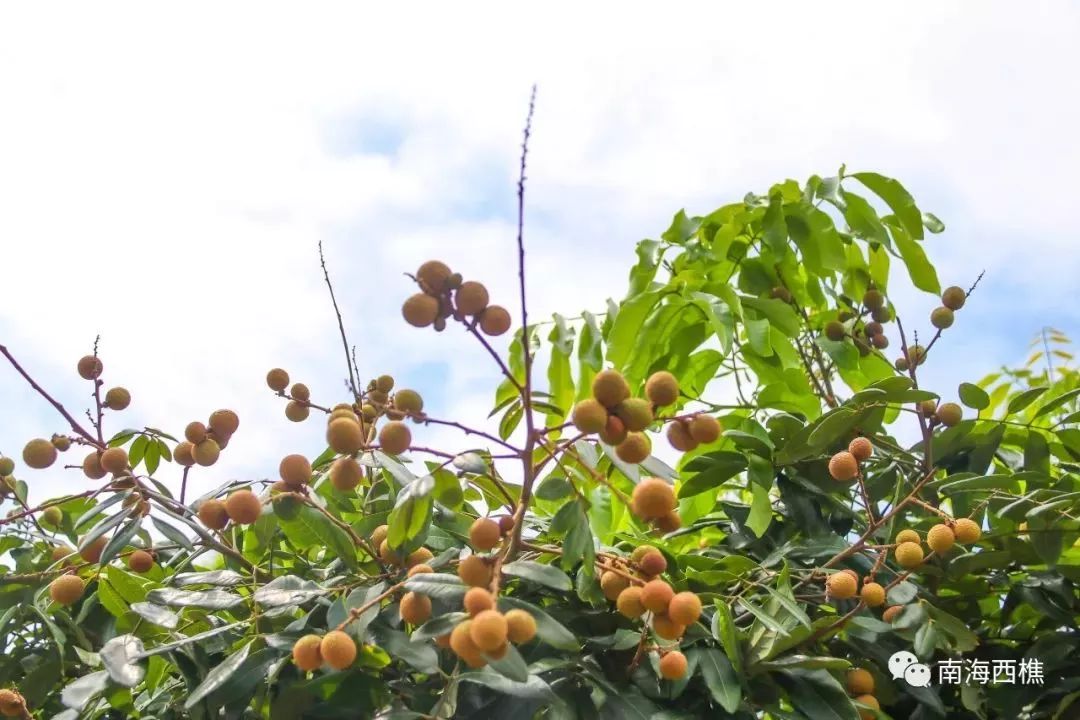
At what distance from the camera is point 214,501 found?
113 centimetres

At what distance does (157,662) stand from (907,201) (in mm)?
1407

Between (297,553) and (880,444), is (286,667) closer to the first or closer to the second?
(297,553)

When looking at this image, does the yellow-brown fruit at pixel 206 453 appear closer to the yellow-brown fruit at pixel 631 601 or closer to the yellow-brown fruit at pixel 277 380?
the yellow-brown fruit at pixel 277 380

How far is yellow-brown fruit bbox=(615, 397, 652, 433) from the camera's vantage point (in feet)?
2.79

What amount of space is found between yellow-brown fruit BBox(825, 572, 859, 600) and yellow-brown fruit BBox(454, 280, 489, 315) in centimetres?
53

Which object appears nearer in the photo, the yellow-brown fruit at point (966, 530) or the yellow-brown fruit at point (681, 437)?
the yellow-brown fruit at point (681, 437)

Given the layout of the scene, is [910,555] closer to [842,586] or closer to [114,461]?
[842,586]

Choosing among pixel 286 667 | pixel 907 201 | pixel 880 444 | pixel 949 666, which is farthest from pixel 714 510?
pixel 286 667

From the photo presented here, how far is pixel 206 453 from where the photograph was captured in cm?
129

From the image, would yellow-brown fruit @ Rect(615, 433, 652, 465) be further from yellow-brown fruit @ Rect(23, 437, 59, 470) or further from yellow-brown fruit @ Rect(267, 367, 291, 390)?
yellow-brown fruit @ Rect(23, 437, 59, 470)

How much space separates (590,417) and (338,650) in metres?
0.29

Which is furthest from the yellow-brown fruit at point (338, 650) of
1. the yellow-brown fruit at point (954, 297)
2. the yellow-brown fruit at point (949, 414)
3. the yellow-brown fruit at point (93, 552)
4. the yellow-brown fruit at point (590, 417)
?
the yellow-brown fruit at point (954, 297)

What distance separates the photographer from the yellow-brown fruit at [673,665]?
96 cm

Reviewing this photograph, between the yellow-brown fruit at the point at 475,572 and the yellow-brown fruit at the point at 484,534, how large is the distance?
0.05 meters
